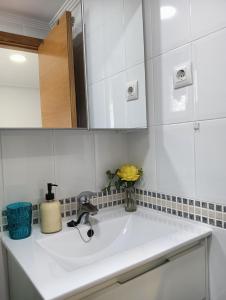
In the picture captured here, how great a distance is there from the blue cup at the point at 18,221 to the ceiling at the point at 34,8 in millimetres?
732

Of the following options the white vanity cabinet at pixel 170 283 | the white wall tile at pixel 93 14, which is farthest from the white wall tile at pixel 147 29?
the white vanity cabinet at pixel 170 283

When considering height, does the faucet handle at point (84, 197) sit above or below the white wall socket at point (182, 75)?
below

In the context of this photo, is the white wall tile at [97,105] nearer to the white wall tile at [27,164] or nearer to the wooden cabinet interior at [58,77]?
the wooden cabinet interior at [58,77]

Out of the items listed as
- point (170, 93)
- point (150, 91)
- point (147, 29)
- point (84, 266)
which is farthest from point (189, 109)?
point (84, 266)

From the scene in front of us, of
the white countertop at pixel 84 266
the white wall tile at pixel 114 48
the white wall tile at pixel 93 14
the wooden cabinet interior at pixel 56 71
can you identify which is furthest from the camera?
the white wall tile at pixel 114 48

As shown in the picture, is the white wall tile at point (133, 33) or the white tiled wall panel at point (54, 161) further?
the white wall tile at point (133, 33)

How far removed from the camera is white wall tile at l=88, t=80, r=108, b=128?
3.52 ft

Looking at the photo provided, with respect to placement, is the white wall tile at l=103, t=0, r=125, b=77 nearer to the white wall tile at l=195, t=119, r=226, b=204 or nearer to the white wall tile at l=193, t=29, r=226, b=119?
the white wall tile at l=193, t=29, r=226, b=119

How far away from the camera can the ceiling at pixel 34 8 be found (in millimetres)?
890

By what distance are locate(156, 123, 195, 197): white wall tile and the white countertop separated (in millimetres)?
145

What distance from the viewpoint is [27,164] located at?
1.00m

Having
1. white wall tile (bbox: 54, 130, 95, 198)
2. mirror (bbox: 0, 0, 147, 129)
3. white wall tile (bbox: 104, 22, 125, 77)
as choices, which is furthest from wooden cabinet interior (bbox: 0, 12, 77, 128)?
white wall tile (bbox: 104, 22, 125, 77)

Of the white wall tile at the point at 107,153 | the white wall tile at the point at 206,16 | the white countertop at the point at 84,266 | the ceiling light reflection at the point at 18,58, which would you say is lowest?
the white countertop at the point at 84,266

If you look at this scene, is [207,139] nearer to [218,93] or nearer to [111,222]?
[218,93]
